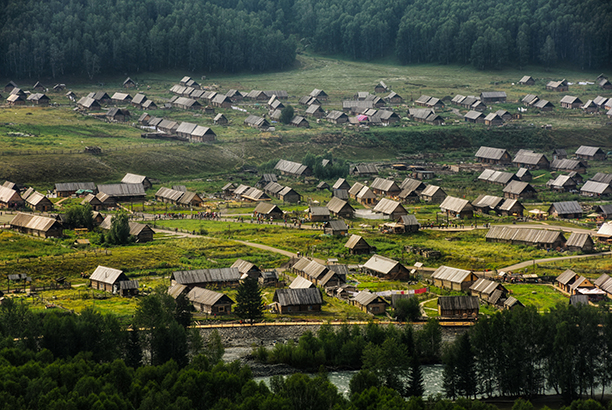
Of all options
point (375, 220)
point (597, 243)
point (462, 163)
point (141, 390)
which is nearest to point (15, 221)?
point (375, 220)

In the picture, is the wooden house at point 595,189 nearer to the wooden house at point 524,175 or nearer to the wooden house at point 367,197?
the wooden house at point 524,175

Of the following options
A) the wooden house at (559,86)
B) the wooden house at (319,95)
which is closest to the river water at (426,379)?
the wooden house at (319,95)

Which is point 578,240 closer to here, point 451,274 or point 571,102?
point 451,274

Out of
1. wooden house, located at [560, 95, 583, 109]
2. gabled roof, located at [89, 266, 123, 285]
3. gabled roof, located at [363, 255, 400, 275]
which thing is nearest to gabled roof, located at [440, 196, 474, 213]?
gabled roof, located at [363, 255, 400, 275]

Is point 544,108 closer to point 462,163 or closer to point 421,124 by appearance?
point 421,124

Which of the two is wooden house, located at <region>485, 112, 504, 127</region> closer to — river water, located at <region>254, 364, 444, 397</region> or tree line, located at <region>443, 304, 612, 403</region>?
river water, located at <region>254, 364, 444, 397</region>

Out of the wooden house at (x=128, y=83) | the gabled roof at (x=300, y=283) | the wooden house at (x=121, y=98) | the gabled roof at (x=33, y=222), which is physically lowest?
the gabled roof at (x=300, y=283)
